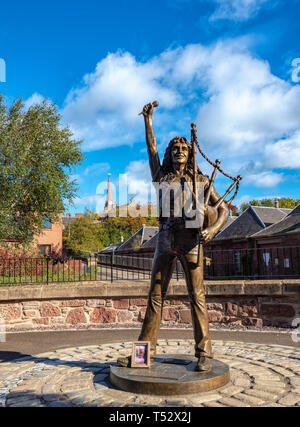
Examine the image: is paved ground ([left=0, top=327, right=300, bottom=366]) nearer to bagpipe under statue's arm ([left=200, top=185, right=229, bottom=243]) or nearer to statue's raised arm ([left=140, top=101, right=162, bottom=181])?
bagpipe under statue's arm ([left=200, top=185, right=229, bottom=243])

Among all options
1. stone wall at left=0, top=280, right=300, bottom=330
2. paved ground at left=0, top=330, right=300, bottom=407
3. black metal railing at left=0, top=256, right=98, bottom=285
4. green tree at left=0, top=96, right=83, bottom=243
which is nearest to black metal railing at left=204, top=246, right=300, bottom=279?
stone wall at left=0, top=280, right=300, bottom=330

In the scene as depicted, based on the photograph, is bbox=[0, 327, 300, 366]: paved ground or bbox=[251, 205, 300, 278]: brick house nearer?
bbox=[0, 327, 300, 366]: paved ground

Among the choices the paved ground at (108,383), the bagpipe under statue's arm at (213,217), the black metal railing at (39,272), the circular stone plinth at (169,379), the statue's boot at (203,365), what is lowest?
the paved ground at (108,383)

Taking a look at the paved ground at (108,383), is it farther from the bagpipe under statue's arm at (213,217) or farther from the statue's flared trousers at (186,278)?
the bagpipe under statue's arm at (213,217)

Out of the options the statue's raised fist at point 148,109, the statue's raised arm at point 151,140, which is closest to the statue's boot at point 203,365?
the statue's raised arm at point 151,140

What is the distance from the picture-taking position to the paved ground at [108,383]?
350cm

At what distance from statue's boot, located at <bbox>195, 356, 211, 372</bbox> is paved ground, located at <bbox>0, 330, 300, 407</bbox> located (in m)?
0.27

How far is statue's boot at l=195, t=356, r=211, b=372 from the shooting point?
157 inches

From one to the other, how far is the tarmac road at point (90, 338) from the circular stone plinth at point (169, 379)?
2452 millimetres

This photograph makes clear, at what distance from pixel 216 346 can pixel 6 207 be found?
12348 millimetres

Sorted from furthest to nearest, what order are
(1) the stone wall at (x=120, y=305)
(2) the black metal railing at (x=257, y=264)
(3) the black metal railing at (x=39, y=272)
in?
(2) the black metal railing at (x=257, y=264) < (3) the black metal railing at (x=39, y=272) < (1) the stone wall at (x=120, y=305)

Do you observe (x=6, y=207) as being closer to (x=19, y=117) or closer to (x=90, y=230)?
(x=19, y=117)

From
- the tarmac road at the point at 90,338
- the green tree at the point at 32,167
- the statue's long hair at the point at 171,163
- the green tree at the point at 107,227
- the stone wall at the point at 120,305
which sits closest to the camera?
the statue's long hair at the point at 171,163
